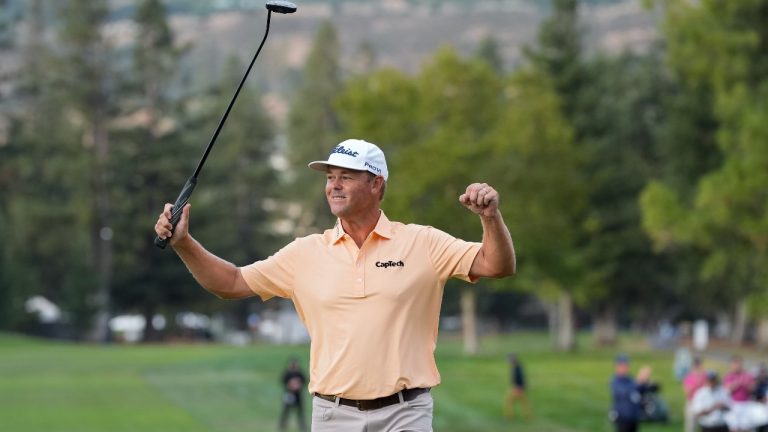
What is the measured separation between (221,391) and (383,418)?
41.1 m

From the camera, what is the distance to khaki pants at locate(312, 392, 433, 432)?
24.9 ft

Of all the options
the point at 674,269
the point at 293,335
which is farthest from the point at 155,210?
the point at 674,269

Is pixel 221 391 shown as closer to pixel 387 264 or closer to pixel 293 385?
pixel 293 385

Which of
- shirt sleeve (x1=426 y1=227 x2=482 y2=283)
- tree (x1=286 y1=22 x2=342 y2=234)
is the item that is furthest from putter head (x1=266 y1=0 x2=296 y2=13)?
tree (x1=286 y1=22 x2=342 y2=234)

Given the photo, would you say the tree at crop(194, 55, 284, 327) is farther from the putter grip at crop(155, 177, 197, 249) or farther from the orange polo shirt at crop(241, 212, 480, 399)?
the putter grip at crop(155, 177, 197, 249)

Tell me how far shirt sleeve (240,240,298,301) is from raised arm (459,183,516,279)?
851 mm

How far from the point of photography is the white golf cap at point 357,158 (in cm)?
764

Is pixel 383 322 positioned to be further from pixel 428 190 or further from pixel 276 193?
pixel 276 193

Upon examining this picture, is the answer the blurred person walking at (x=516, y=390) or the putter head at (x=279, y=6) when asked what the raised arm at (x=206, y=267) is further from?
the blurred person walking at (x=516, y=390)

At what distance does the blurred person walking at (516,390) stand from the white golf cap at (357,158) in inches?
1204

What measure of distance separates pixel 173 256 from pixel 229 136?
14811mm

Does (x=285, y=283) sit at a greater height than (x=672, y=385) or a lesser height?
greater

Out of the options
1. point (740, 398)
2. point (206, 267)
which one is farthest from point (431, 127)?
point (206, 267)

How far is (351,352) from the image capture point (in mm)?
7605
